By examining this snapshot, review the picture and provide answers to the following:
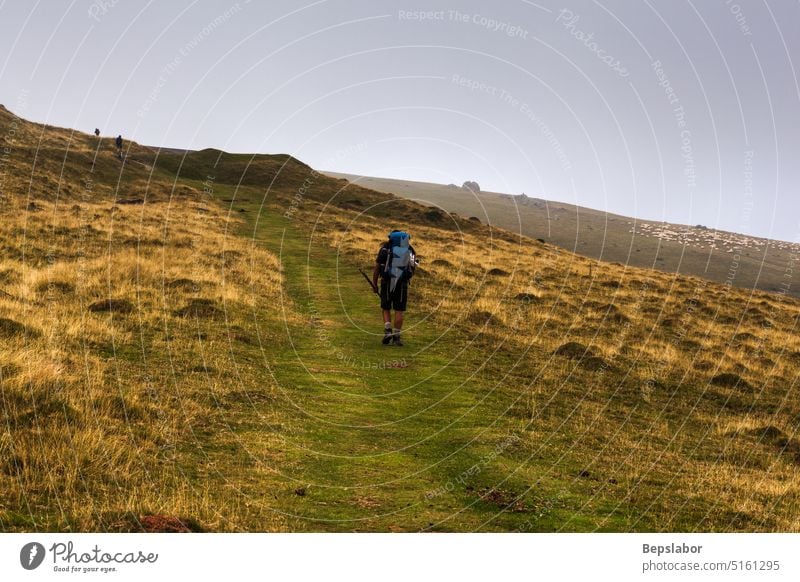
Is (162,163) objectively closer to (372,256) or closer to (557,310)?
(372,256)

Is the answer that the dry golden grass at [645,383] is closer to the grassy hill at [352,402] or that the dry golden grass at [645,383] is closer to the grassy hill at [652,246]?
the grassy hill at [352,402]

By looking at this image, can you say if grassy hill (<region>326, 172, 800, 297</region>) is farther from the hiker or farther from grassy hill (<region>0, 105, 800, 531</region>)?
the hiker

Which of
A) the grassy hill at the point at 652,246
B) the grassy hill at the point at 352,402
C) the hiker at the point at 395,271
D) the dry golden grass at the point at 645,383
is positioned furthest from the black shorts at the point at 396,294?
the grassy hill at the point at 652,246

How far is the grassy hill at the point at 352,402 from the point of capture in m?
6.50

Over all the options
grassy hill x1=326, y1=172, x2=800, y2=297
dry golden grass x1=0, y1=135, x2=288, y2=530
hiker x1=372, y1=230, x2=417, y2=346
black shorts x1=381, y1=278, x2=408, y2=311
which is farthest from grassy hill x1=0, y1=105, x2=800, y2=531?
grassy hill x1=326, y1=172, x2=800, y2=297

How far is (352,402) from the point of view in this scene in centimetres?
1077

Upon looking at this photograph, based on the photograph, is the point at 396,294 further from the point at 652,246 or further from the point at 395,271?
the point at 652,246

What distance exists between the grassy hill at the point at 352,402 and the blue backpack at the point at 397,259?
202 cm

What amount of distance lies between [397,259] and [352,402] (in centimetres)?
547

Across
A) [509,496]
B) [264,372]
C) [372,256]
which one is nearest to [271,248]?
[372,256]

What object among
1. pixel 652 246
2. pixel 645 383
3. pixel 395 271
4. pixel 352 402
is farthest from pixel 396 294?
pixel 652 246

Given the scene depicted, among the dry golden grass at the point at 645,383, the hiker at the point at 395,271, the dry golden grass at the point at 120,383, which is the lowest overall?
the dry golden grass at the point at 120,383

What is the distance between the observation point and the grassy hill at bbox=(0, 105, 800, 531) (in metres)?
6.50

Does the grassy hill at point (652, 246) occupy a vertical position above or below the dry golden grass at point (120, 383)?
above
